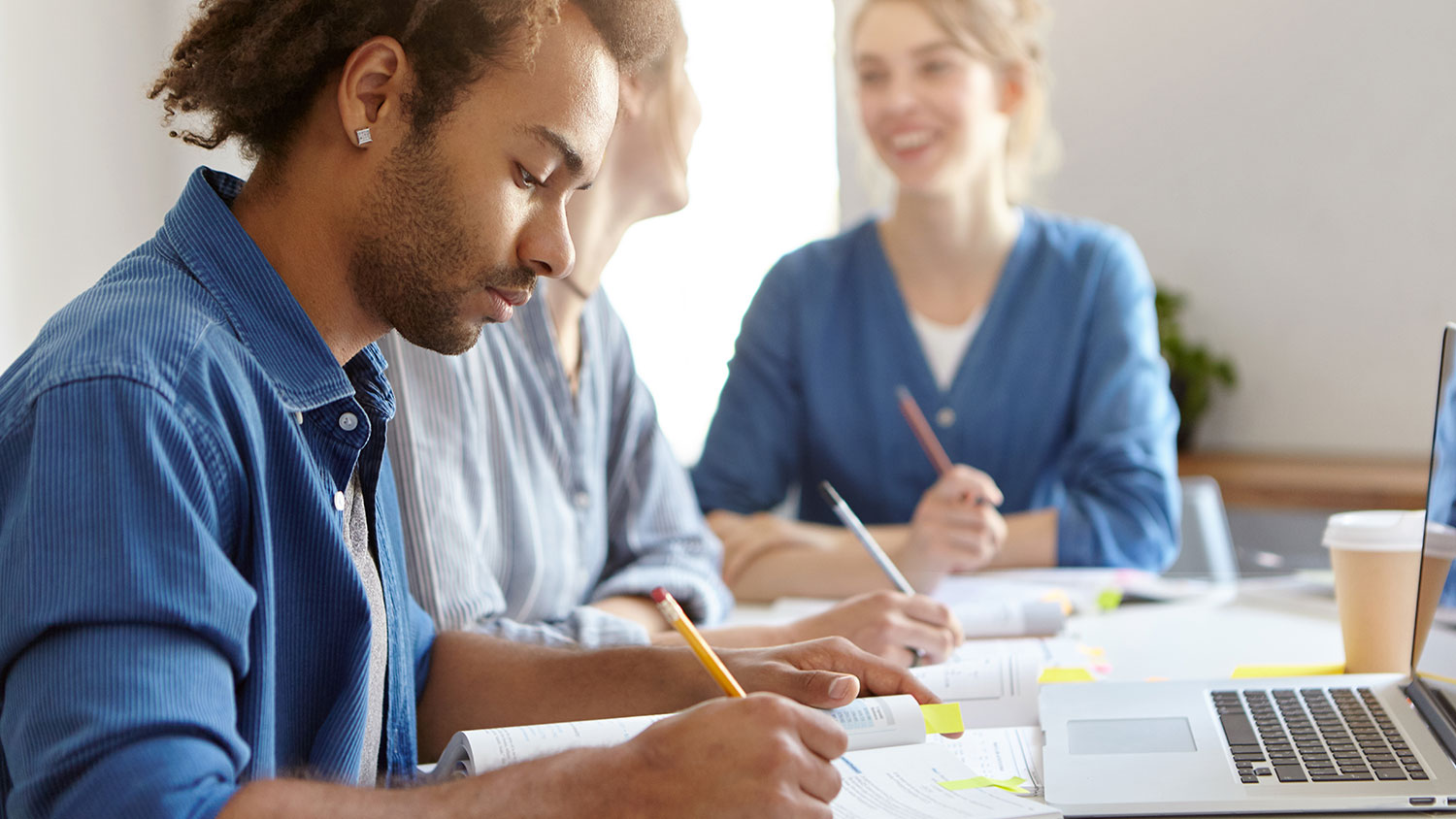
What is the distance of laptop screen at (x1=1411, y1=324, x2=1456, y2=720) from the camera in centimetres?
99

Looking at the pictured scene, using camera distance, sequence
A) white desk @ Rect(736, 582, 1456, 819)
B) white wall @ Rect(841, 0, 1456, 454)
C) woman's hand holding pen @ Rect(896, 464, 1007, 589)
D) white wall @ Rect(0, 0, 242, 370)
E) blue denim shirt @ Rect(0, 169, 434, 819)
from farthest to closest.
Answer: white wall @ Rect(841, 0, 1456, 454)
white wall @ Rect(0, 0, 242, 370)
woman's hand holding pen @ Rect(896, 464, 1007, 589)
white desk @ Rect(736, 582, 1456, 819)
blue denim shirt @ Rect(0, 169, 434, 819)

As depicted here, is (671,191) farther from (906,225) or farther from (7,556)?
(7,556)

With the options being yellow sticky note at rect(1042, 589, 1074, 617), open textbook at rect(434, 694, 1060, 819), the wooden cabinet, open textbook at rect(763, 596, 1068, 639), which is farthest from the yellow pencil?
the wooden cabinet

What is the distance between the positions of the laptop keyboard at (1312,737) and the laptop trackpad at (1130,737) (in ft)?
0.11

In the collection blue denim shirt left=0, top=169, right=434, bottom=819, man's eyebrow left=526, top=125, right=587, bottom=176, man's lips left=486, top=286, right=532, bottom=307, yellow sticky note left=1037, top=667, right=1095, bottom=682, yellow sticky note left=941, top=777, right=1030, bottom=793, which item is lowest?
yellow sticky note left=1037, top=667, right=1095, bottom=682

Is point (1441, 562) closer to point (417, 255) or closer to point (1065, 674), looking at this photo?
point (1065, 674)

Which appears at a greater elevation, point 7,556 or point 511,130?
point 511,130

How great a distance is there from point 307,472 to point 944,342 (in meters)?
1.47

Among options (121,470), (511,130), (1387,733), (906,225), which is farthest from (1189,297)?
(121,470)

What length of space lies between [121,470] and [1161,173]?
297 cm

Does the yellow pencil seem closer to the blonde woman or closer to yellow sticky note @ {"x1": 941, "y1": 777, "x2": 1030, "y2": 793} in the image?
yellow sticky note @ {"x1": 941, "y1": 777, "x2": 1030, "y2": 793}

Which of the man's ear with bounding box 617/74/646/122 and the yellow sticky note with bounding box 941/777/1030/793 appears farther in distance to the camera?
the man's ear with bounding box 617/74/646/122

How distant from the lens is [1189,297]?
3.17m

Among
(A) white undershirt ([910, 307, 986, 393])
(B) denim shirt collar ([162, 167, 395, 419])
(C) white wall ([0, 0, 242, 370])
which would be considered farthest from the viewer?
(A) white undershirt ([910, 307, 986, 393])
